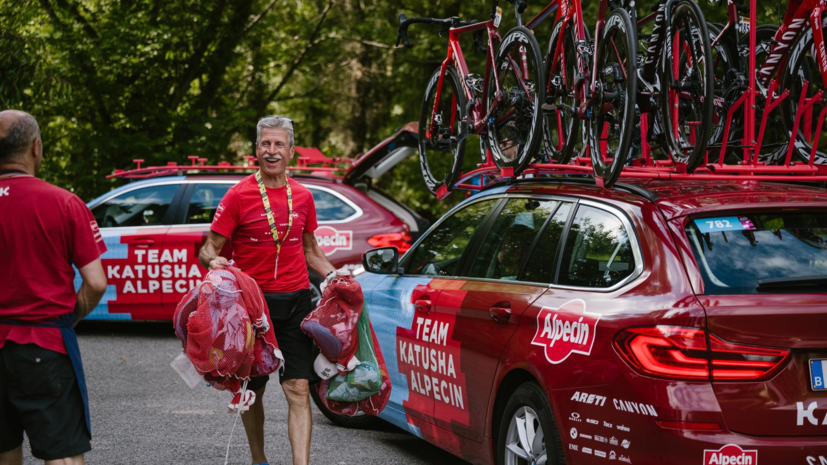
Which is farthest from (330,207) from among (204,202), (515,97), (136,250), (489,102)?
(515,97)

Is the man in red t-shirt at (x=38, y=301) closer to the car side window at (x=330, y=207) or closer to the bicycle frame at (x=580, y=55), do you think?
the bicycle frame at (x=580, y=55)

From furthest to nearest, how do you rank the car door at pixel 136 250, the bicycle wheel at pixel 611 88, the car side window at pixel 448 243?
the car door at pixel 136 250, the car side window at pixel 448 243, the bicycle wheel at pixel 611 88

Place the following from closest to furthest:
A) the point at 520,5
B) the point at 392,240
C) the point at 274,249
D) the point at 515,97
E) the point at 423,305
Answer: the point at 274,249, the point at 423,305, the point at 515,97, the point at 520,5, the point at 392,240

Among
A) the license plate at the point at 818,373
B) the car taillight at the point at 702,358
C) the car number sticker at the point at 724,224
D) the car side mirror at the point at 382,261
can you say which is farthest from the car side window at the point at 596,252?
the car side mirror at the point at 382,261

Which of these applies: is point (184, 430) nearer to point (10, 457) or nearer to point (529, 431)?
point (10, 457)

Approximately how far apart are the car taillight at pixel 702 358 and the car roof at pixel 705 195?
1.97 feet

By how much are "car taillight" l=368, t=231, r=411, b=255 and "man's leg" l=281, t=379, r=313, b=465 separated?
17.0 feet

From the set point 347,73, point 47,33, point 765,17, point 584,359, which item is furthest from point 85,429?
point 347,73

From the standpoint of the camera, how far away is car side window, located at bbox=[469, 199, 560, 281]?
16.2 ft

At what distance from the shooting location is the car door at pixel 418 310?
5.57 meters

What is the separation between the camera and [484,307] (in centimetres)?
488

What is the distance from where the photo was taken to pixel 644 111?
5.32 meters

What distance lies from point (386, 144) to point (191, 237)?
98.8 inches

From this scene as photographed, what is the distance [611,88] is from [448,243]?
1.34 meters
